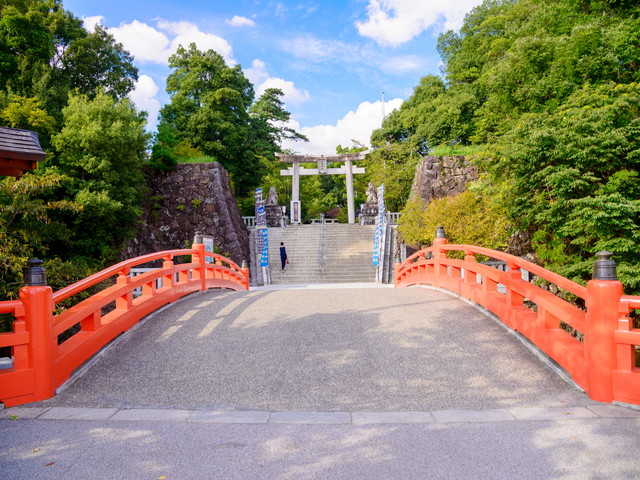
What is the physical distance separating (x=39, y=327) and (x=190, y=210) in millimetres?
18518

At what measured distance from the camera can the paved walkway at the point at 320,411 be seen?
2566mm

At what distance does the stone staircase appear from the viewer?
19.4 m

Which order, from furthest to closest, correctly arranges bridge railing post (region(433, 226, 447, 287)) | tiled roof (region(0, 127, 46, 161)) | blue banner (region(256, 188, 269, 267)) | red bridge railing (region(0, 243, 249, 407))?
blue banner (region(256, 188, 269, 267)) < bridge railing post (region(433, 226, 447, 287)) < tiled roof (region(0, 127, 46, 161)) < red bridge railing (region(0, 243, 249, 407))

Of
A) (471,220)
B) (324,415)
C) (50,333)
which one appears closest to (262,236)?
(471,220)

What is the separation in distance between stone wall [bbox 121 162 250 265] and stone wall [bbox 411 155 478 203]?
10371 millimetres

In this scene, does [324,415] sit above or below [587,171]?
below

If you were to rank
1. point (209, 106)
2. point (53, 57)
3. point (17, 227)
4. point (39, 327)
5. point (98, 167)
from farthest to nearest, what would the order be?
point (209, 106) < point (53, 57) < point (98, 167) < point (17, 227) < point (39, 327)

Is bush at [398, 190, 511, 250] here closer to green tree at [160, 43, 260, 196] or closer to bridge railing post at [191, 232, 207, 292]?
bridge railing post at [191, 232, 207, 292]

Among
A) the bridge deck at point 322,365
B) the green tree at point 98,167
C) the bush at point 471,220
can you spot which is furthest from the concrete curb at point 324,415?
the green tree at point 98,167

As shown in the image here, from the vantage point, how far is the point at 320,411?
3389 millimetres

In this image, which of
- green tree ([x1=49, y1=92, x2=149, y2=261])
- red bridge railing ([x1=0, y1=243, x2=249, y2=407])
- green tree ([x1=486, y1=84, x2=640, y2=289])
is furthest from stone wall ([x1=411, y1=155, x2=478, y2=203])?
red bridge railing ([x1=0, y1=243, x2=249, y2=407])

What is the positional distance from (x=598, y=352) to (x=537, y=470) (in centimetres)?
141

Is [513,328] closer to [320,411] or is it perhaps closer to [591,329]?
[591,329]

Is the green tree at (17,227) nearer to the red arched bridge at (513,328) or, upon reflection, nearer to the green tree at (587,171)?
the red arched bridge at (513,328)
